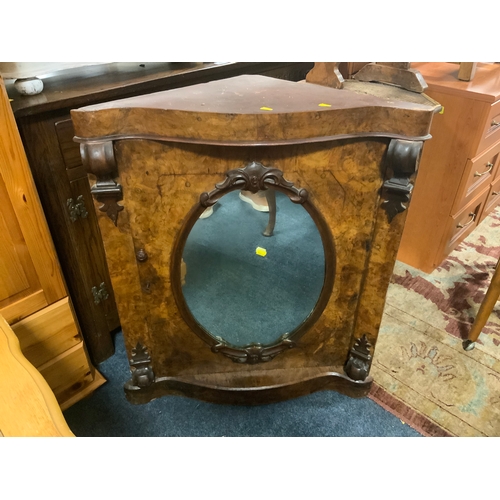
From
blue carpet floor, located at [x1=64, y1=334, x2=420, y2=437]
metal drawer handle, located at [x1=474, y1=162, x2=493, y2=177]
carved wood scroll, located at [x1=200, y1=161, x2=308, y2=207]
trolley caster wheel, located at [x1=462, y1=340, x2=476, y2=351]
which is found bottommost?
blue carpet floor, located at [x1=64, y1=334, x2=420, y2=437]

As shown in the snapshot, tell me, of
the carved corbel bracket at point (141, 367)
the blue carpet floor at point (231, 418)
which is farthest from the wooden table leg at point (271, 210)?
the blue carpet floor at point (231, 418)

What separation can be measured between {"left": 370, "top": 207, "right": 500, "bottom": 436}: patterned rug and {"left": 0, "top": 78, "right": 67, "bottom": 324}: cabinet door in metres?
1.05

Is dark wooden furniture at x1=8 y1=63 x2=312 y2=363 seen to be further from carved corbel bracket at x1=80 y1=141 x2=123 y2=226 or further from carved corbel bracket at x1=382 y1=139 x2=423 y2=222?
carved corbel bracket at x1=382 y1=139 x2=423 y2=222

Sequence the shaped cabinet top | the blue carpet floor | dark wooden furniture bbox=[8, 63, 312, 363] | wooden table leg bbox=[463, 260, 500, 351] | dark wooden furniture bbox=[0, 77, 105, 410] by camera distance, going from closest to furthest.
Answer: the shaped cabinet top → dark wooden furniture bbox=[0, 77, 105, 410] → dark wooden furniture bbox=[8, 63, 312, 363] → the blue carpet floor → wooden table leg bbox=[463, 260, 500, 351]

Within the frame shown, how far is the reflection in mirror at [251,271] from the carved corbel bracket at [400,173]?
0.61 ft

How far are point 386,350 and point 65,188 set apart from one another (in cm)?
120

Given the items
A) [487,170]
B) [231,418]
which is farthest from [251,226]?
[487,170]

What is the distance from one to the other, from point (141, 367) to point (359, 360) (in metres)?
0.64

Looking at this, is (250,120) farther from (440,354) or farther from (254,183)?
(440,354)

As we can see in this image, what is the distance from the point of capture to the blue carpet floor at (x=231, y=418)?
50.5 inches

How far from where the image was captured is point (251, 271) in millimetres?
1192

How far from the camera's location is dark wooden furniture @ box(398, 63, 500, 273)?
1.59 m

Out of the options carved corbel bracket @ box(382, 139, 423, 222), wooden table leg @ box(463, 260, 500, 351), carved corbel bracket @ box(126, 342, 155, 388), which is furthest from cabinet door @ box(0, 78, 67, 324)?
wooden table leg @ box(463, 260, 500, 351)

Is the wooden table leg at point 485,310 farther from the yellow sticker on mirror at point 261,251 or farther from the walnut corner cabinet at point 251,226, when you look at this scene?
the yellow sticker on mirror at point 261,251
